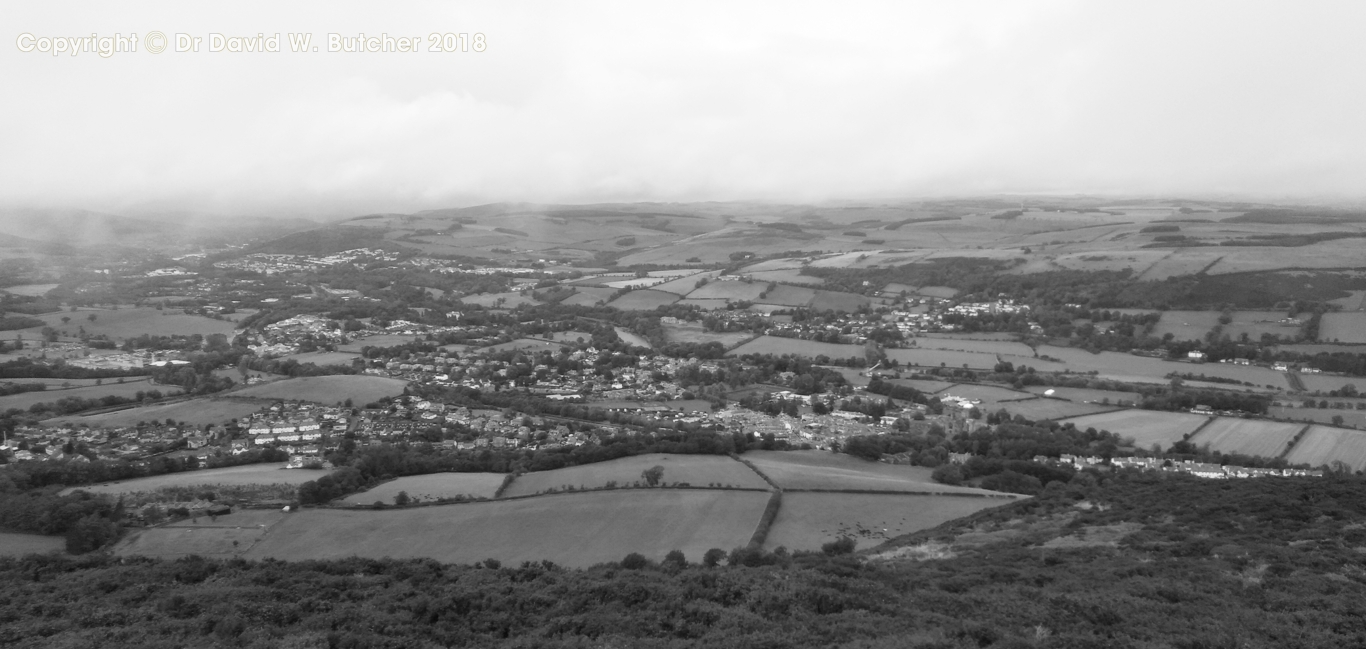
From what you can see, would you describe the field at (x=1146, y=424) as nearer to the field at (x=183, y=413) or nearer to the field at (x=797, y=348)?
the field at (x=797, y=348)

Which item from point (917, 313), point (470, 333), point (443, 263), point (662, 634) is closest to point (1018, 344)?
point (917, 313)

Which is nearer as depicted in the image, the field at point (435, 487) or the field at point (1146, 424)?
the field at point (435, 487)

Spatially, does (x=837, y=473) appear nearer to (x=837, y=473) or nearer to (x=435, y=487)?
(x=837, y=473)

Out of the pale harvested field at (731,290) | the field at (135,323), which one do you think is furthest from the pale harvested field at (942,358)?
the field at (135,323)

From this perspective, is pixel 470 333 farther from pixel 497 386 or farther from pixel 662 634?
pixel 662 634

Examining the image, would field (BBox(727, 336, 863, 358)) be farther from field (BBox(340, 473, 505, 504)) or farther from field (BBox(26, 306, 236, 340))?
field (BBox(26, 306, 236, 340))

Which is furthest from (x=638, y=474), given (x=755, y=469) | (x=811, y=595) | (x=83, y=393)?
(x=83, y=393)
